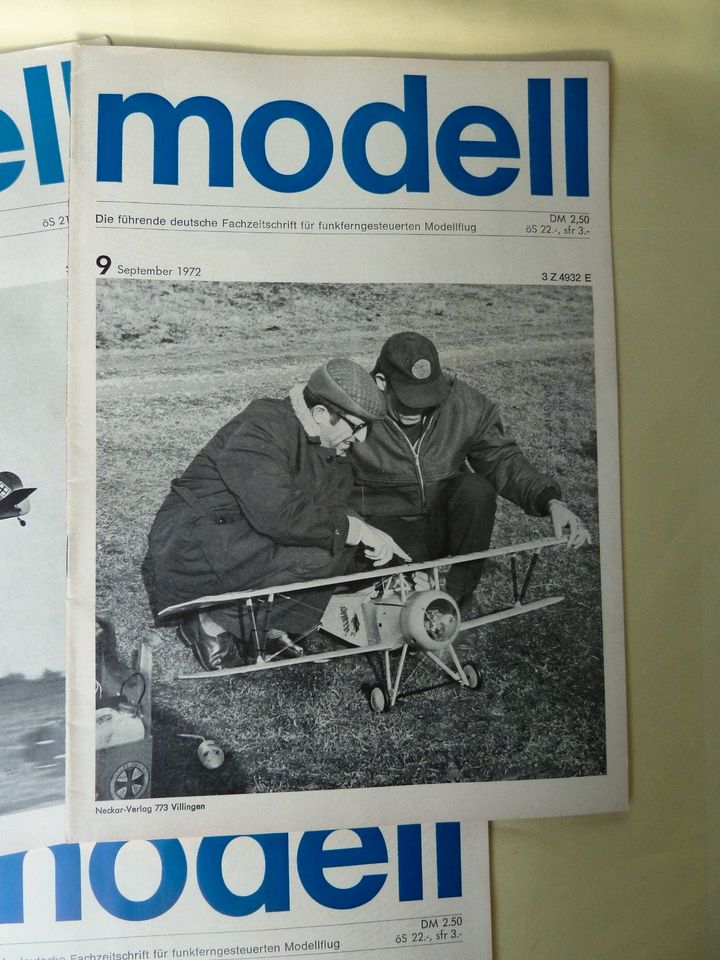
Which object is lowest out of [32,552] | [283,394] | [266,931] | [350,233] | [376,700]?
[266,931]

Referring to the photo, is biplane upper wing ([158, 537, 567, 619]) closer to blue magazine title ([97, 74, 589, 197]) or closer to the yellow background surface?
the yellow background surface

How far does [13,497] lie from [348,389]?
26 cm

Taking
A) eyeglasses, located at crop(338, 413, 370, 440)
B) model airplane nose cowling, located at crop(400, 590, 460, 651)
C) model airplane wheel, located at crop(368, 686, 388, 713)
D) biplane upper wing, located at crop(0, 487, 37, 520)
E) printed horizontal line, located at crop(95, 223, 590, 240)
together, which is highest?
printed horizontal line, located at crop(95, 223, 590, 240)

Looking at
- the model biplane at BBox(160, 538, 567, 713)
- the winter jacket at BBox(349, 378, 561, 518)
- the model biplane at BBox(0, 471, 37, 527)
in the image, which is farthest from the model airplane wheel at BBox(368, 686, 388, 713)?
the model biplane at BBox(0, 471, 37, 527)

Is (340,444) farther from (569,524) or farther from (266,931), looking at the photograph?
(266,931)

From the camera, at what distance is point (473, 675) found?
22.7 inches

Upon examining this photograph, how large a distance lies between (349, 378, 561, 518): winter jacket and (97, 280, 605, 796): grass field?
0.04 ft

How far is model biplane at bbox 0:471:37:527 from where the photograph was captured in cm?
57

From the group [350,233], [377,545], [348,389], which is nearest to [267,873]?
[377,545]

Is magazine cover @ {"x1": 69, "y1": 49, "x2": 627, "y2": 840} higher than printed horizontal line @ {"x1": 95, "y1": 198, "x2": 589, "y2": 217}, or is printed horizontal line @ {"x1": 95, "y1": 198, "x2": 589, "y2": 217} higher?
printed horizontal line @ {"x1": 95, "y1": 198, "x2": 589, "y2": 217}

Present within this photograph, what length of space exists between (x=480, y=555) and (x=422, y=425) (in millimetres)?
105

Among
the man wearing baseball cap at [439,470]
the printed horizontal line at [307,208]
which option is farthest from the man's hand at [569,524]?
the printed horizontal line at [307,208]

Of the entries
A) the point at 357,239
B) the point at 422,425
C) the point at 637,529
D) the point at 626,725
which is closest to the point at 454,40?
the point at 357,239

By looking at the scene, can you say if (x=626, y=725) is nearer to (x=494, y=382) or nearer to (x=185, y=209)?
(x=494, y=382)
